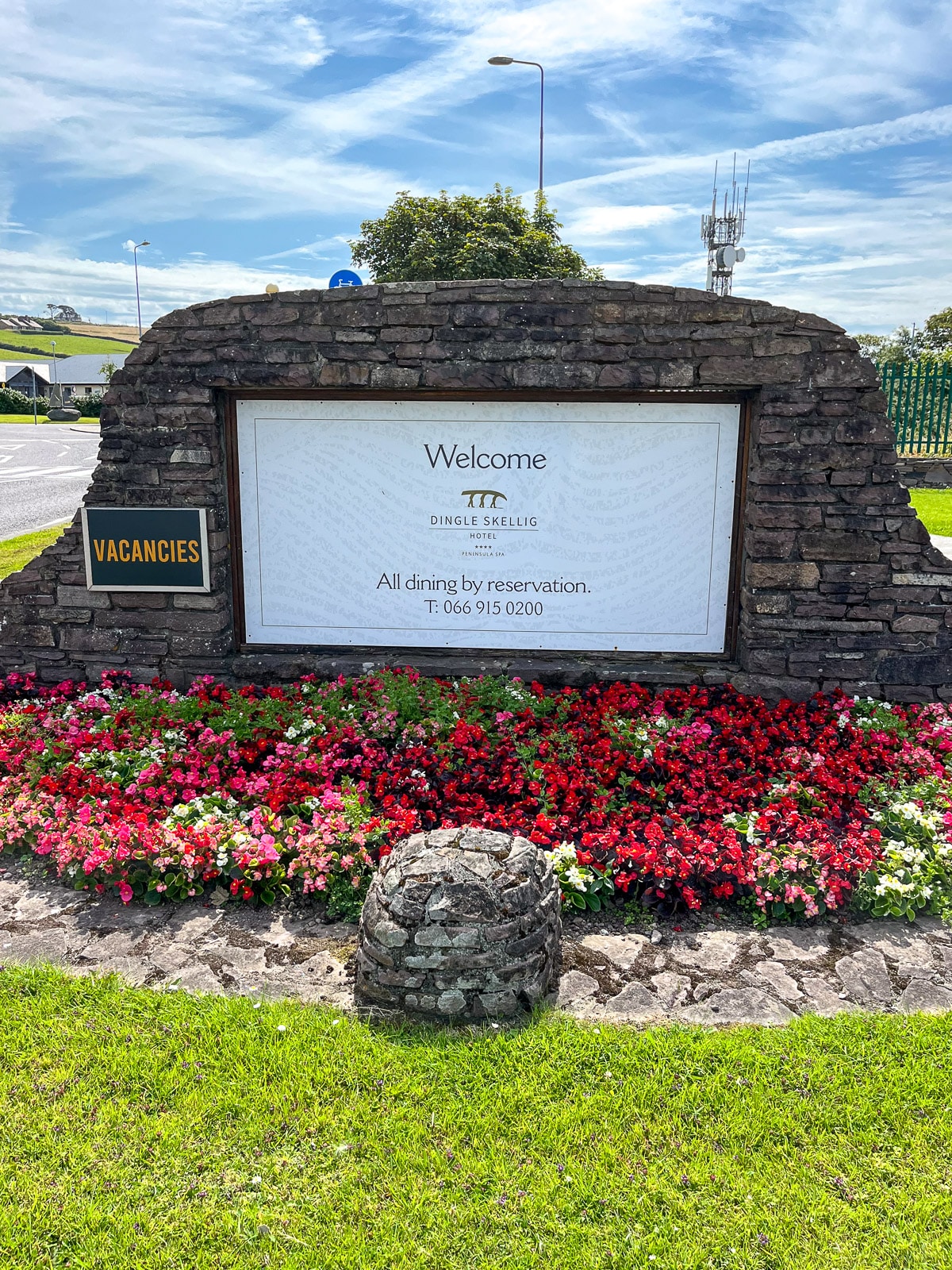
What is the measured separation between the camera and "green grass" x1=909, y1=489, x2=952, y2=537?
11474 millimetres

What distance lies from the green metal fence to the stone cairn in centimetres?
1317

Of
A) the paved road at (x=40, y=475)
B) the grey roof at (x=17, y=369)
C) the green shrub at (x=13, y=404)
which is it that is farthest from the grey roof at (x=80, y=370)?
the paved road at (x=40, y=475)

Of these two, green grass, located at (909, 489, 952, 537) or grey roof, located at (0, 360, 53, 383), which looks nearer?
green grass, located at (909, 489, 952, 537)

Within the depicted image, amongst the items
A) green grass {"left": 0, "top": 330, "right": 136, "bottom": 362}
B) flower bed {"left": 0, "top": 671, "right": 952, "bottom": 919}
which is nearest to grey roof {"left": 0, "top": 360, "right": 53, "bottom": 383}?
green grass {"left": 0, "top": 330, "right": 136, "bottom": 362}

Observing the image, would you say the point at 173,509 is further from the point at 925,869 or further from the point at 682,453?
the point at 925,869

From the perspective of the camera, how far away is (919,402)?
14922 millimetres

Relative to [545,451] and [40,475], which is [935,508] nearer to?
[545,451]

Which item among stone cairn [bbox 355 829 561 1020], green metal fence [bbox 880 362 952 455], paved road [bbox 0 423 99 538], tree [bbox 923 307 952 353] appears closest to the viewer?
stone cairn [bbox 355 829 561 1020]

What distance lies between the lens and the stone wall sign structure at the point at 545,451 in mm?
5000

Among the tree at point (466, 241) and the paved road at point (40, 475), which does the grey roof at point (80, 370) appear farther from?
the tree at point (466, 241)

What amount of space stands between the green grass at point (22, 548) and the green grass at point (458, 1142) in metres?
7.14

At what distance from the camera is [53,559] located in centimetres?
554

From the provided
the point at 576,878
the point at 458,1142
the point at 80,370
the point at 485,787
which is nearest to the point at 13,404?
the point at 80,370

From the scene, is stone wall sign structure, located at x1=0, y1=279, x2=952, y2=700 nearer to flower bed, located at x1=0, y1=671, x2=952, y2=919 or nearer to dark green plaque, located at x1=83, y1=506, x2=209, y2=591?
dark green plaque, located at x1=83, y1=506, x2=209, y2=591
